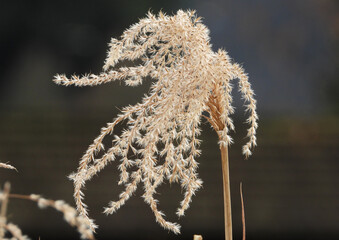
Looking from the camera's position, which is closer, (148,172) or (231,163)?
(148,172)

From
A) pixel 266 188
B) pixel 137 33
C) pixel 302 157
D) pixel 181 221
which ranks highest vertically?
pixel 302 157

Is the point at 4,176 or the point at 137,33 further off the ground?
the point at 4,176

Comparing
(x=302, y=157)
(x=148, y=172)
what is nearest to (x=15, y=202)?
(x=302, y=157)

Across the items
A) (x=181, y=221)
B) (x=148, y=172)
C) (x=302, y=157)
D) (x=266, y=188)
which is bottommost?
(x=148, y=172)

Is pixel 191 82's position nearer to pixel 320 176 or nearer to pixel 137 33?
pixel 137 33

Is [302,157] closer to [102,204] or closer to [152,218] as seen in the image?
[152,218]

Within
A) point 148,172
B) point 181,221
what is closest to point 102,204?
point 181,221
